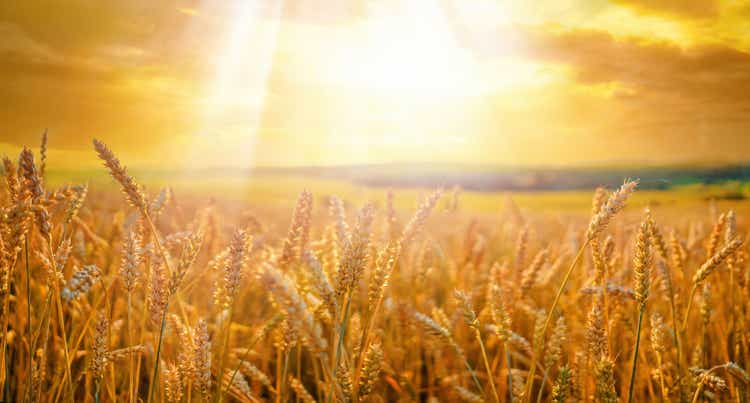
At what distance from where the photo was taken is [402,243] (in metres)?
1.17

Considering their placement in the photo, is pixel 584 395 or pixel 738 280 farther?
pixel 738 280

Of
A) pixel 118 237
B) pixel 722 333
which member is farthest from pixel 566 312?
pixel 118 237

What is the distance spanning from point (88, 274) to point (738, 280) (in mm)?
2312

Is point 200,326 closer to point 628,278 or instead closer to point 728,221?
point 728,221

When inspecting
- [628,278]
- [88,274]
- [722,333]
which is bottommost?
[722,333]

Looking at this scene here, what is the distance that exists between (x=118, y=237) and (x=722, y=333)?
3.06 meters

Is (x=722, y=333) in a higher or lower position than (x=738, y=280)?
lower

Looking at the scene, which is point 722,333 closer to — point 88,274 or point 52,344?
point 88,274

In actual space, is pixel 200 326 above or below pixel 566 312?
above

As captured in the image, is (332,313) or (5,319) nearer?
(5,319)

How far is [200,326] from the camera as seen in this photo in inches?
43.4

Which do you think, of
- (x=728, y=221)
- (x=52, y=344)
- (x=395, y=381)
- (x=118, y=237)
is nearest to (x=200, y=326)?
(x=395, y=381)

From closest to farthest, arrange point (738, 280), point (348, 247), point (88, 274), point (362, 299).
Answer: point (348, 247) → point (88, 274) → point (738, 280) → point (362, 299)

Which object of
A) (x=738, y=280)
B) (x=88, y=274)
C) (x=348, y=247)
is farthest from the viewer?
(x=738, y=280)
